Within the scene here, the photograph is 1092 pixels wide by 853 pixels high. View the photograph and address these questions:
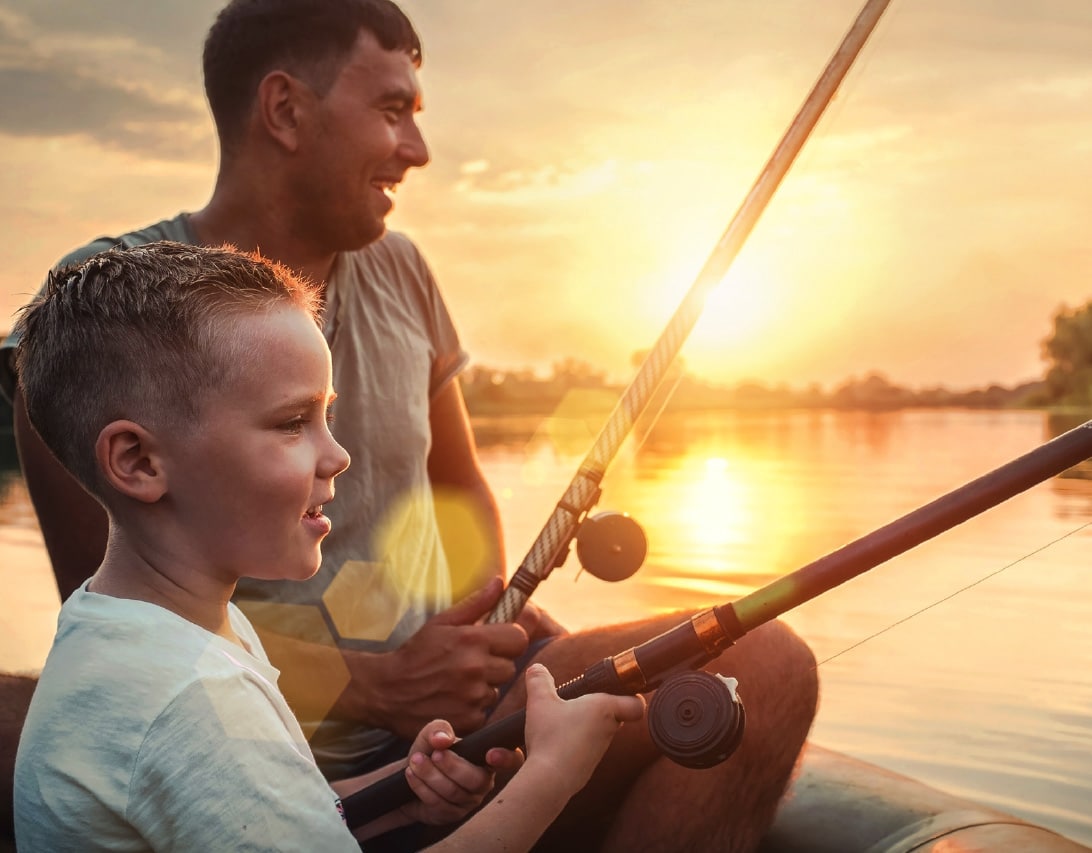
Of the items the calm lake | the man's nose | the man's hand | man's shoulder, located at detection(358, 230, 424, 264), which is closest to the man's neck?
man's shoulder, located at detection(358, 230, 424, 264)

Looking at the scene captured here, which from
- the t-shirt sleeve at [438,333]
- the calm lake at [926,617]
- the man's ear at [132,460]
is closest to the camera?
the man's ear at [132,460]

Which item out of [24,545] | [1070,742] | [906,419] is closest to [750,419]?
[906,419]

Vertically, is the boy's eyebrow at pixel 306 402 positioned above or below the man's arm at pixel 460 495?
above

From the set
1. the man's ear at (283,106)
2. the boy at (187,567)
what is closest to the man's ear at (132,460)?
the boy at (187,567)

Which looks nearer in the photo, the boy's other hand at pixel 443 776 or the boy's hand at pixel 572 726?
the boy's hand at pixel 572 726

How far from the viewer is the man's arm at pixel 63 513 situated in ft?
6.14

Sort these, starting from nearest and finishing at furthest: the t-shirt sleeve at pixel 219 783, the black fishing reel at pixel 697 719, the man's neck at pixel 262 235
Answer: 1. the t-shirt sleeve at pixel 219 783
2. the black fishing reel at pixel 697 719
3. the man's neck at pixel 262 235

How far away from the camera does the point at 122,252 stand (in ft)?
4.41

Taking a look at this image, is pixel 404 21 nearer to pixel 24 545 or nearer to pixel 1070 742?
pixel 1070 742

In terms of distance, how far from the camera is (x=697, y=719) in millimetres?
1328

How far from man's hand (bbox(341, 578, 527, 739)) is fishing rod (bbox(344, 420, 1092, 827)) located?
0.32m

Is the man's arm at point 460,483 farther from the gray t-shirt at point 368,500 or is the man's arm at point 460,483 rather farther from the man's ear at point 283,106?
the man's ear at point 283,106

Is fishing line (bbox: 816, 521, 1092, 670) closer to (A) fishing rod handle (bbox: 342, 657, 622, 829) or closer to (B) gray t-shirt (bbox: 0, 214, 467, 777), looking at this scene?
(A) fishing rod handle (bbox: 342, 657, 622, 829)

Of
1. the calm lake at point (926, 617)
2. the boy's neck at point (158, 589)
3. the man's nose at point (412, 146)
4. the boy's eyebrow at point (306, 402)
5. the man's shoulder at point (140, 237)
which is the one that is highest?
the man's nose at point (412, 146)
